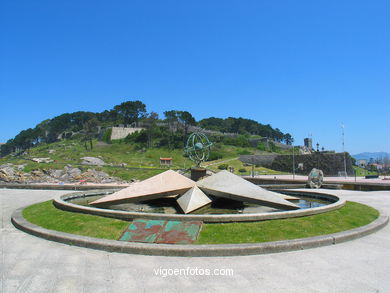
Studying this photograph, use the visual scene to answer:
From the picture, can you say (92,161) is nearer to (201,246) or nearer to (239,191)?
(239,191)

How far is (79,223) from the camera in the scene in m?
6.86

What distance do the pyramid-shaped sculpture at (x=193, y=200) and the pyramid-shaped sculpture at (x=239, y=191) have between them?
0.24 metres

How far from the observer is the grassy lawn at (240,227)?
5855 millimetres

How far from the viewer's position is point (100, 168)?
42188 millimetres

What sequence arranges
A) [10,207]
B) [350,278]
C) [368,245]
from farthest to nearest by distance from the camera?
[10,207], [368,245], [350,278]

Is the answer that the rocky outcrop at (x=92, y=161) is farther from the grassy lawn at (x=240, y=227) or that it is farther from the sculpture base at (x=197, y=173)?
the grassy lawn at (x=240, y=227)

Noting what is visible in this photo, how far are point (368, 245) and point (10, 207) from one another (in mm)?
11308

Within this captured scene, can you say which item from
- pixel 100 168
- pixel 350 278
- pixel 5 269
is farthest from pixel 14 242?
pixel 100 168

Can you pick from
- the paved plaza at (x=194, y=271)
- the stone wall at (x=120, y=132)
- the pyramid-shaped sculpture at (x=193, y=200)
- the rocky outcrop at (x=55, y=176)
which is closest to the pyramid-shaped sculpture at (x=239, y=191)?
the pyramid-shaped sculpture at (x=193, y=200)

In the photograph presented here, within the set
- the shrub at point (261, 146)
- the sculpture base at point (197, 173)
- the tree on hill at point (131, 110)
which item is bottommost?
the sculpture base at point (197, 173)

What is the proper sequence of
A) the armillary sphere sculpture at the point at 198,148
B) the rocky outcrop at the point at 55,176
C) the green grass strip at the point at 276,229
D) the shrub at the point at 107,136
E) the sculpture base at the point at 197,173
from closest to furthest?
the green grass strip at the point at 276,229
the sculpture base at the point at 197,173
the armillary sphere sculpture at the point at 198,148
the rocky outcrop at the point at 55,176
the shrub at the point at 107,136

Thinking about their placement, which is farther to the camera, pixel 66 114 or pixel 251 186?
pixel 66 114

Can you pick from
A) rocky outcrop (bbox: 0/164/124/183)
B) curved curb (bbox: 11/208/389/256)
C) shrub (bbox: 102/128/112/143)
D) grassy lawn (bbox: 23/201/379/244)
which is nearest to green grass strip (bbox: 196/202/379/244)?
grassy lawn (bbox: 23/201/379/244)

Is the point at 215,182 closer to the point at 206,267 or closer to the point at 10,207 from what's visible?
the point at 206,267
